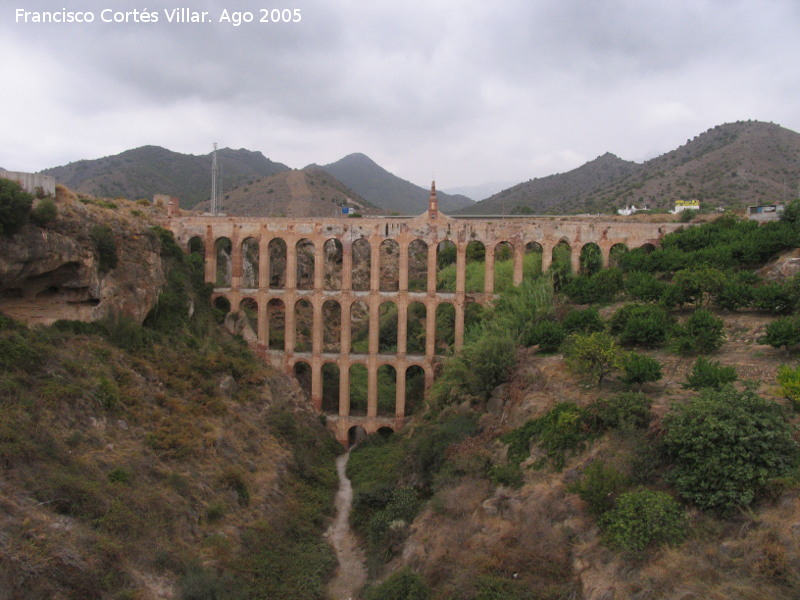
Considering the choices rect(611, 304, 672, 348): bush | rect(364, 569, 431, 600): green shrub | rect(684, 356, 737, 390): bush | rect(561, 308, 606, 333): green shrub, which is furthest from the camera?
rect(561, 308, 606, 333): green shrub

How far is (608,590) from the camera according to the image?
31.2 ft

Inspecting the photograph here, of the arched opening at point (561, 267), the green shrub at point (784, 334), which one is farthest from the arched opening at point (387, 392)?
the green shrub at point (784, 334)

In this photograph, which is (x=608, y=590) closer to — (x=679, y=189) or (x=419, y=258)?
(x=419, y=258)

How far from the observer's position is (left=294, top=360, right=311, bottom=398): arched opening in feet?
101

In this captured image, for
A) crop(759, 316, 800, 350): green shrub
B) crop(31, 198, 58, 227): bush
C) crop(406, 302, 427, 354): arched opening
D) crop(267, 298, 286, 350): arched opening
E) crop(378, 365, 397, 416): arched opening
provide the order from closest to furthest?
crop(759, 316, 800, 350): green shrub, crop(31, 198, 58, 227): bush, crop(267, 298, 286, 350): arched opening, crop(378, 365, 397, 416): arched opening, crop(406, 302, 427, 354): arched opening

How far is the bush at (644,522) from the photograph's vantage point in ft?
31.8

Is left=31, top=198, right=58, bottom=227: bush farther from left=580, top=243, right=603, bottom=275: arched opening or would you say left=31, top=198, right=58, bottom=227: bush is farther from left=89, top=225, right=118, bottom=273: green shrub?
left=580, top=243, right=603, bottom=275: arched opening

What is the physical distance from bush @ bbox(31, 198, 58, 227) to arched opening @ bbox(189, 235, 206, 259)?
33.8 feet

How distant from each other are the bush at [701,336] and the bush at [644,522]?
7.35 m

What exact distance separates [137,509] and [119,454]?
240cm

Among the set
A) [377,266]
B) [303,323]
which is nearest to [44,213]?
[377,266]

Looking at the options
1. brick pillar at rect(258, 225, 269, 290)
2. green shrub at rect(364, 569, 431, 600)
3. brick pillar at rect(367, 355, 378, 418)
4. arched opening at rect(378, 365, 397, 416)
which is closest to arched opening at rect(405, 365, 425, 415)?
arched opening at rect(378, 365, 397, 416)

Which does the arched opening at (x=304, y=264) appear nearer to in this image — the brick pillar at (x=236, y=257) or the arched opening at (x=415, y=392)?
the brick pillar at (x=236, y=257)

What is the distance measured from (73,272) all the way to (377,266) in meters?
13.9
